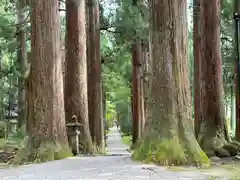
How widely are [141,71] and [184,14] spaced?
16.4 metres

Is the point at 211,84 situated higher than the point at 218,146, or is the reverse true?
the point at 211,84

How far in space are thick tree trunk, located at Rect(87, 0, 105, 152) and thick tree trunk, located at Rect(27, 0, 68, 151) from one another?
672 cm

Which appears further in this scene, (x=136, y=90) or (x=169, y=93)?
(x=136, y=90)

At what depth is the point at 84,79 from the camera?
49.5 ft

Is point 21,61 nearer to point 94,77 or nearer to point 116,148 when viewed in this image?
point 94,77

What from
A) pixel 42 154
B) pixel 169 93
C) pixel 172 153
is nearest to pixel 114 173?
pixel 172 153

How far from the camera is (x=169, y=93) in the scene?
29.8ft

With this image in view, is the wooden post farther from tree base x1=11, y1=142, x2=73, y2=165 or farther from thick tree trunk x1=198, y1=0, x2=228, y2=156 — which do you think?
thick tree trunk x1=198, y1=0, x2=228, y2=156

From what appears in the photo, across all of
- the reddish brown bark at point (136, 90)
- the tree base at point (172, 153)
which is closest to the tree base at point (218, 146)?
the tree base at point (172, 153)

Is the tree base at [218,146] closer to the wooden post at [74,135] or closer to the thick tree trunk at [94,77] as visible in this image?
the wooden post at [74,135]

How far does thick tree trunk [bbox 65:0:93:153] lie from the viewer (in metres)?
14.7

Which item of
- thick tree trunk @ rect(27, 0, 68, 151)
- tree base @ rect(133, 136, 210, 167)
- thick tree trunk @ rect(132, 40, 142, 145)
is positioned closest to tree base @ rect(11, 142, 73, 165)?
thick tree trunk @ rect(27, 0, 68, 151)

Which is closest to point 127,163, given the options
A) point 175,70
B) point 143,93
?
point 175,70

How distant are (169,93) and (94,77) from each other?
368 inches
